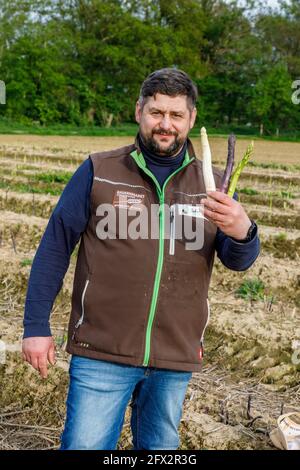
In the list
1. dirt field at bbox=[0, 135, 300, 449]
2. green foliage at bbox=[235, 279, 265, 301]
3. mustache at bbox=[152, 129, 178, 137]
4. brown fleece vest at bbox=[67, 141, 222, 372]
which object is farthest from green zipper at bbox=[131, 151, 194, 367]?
green foliage at bbox=[235, 279, 265, 301]

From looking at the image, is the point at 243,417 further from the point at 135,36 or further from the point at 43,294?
the point at 135,36

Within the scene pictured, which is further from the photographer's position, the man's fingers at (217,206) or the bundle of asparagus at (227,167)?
the bundle of asparagus at (227,167)

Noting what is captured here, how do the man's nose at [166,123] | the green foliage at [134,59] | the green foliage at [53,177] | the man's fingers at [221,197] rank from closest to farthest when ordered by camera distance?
the man's fingers at [221,197], the man's nose at [166,123], the green foliage at [53,177], the green foliage at [134,59]

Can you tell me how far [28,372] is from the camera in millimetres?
4359

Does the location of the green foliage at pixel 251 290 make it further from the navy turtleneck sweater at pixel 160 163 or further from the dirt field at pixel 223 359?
the navy turtleneck sweater at pixel 160 163

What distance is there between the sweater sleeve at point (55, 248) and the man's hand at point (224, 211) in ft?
1.71

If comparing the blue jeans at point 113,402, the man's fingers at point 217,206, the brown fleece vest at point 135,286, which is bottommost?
the blue jeans at point 113,402

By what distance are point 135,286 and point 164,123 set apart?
2.13 feet

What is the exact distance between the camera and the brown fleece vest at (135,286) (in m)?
2.41

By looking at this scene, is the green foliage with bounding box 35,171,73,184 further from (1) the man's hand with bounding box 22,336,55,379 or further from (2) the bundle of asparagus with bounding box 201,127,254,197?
(2) the bundle of asparagus with bounding box 201,127,254,197

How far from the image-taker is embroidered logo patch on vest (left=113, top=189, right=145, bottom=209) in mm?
2469

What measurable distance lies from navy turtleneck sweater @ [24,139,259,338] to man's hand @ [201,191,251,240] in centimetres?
17

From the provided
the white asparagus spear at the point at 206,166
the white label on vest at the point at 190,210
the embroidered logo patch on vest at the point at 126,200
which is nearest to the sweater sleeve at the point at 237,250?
the white label on vest at the point at 190,210
